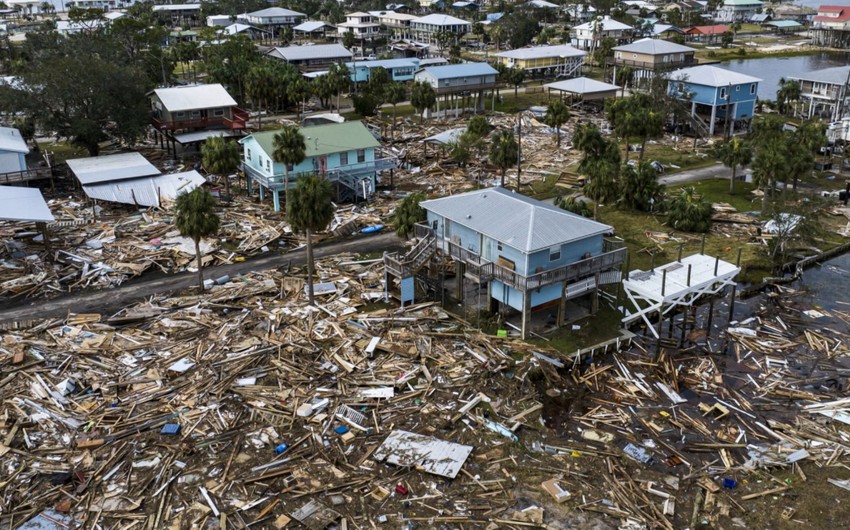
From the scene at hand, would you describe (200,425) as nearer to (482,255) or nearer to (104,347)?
(104,347)

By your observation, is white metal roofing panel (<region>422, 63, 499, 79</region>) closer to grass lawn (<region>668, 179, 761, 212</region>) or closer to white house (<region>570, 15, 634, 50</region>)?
grass lawn (<region>668, 179, 761, 212</region>)

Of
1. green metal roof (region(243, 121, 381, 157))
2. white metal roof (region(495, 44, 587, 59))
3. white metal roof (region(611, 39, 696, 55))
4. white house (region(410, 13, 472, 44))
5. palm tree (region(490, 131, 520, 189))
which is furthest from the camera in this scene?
white house (region(410, 13, 472, 44))

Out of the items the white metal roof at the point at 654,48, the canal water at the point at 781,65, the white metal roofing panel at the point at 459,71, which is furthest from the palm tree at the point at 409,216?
the canal water at the point at 781,65

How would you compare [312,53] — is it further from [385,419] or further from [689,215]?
[385,419]

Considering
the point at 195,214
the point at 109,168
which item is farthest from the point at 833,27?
the point at 195,214

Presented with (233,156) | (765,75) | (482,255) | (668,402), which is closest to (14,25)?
(233,156)

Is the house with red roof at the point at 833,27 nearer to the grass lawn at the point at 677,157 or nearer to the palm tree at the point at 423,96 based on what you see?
the grass lawn at the point at 677,157

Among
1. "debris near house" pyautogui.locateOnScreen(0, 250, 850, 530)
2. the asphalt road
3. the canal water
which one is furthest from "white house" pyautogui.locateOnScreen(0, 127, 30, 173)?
the canal water
